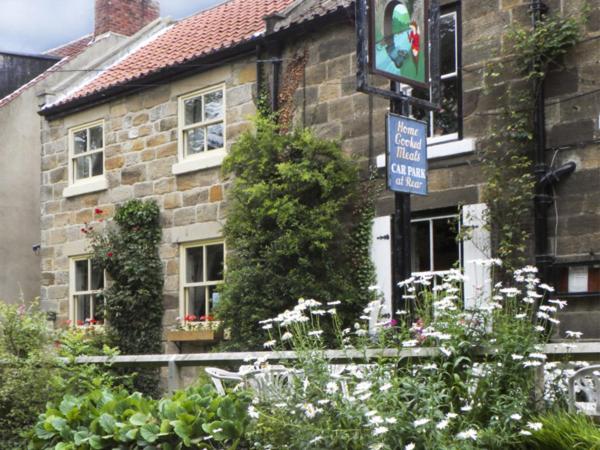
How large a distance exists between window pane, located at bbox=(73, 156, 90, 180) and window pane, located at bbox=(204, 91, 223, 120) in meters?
3.16

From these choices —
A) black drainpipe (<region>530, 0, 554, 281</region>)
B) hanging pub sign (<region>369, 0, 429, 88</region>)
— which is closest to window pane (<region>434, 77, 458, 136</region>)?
black drainpipe (<region>530, 0, 554, 281</region>)

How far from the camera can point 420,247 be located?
447 inches

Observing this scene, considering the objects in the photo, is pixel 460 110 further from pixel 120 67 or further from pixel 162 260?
pixel 120 67

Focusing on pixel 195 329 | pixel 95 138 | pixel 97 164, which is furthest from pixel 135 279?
pixel 95 138

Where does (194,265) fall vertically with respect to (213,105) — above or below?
below

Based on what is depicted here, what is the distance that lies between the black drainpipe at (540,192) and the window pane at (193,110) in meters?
5.97

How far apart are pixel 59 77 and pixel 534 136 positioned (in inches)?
484

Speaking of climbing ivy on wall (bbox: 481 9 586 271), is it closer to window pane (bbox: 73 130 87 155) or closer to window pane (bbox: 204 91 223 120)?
window pane (bbox: 204 91 223 120)

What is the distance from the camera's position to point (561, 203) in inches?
396

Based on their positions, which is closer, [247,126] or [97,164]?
[247,126]

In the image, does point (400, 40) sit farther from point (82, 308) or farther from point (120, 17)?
point (120, 17)

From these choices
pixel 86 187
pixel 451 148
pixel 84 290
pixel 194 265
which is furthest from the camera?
pixel 84 290

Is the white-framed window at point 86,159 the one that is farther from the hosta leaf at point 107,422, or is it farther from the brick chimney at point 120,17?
the hosta leaf at point 107,422

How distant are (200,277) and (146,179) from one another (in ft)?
6.47
